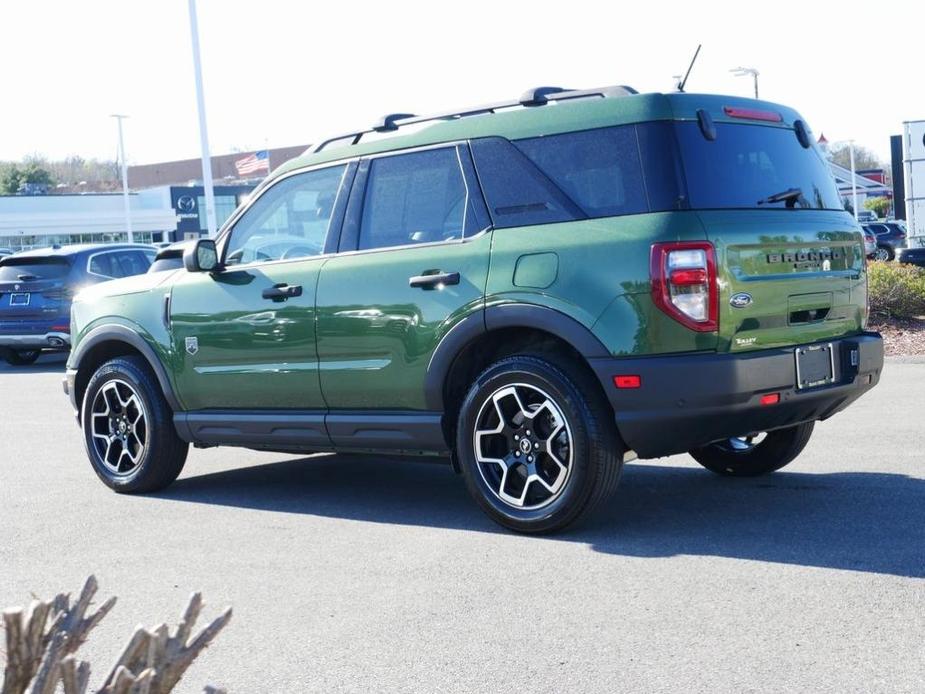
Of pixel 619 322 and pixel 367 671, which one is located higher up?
pixel 619 322

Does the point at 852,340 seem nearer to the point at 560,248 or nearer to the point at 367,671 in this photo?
the point at 560,248

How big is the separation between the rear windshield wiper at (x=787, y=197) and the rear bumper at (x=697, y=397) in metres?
0.75

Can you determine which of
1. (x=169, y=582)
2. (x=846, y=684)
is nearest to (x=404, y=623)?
(x=169, y=582)

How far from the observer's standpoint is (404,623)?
462 centimetres

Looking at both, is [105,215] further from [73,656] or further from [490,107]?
[73,656]

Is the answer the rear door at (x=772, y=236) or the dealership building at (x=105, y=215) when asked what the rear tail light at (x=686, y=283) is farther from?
the dealership building at (x=105, y=215)

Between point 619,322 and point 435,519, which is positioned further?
point 435,519

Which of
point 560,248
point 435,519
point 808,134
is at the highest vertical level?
point 808,134

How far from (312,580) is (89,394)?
3.06 metres

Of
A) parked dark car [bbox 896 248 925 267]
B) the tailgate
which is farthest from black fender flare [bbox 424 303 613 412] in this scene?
parked dark car [bbox 896 248 925 267]

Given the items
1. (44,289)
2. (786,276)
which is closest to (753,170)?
(786,276)

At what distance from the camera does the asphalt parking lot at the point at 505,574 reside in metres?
4.06

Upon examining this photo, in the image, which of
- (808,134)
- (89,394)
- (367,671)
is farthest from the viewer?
(89,394)

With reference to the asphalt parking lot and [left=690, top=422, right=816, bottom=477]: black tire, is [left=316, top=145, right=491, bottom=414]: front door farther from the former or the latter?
[left=690, top=422, right=816, bottom=477]: black tire
